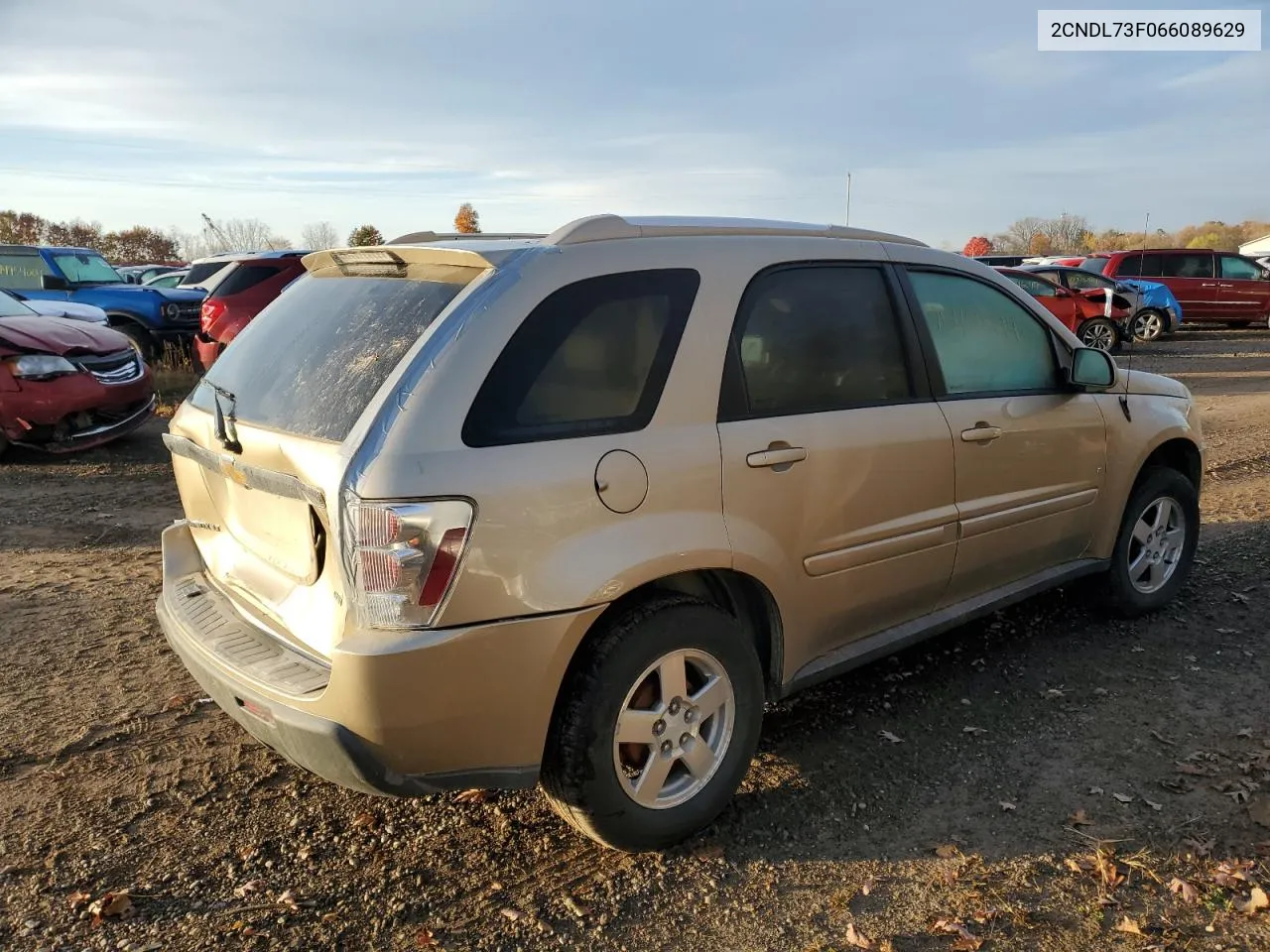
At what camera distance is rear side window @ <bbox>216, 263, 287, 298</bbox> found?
11.0m

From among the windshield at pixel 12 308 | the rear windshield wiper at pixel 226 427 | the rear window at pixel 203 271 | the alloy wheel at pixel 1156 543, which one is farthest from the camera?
the rear window at pixel 203 271

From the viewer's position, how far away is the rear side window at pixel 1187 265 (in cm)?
2038

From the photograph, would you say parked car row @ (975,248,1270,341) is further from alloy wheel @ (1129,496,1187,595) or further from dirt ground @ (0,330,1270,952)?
dirt ground @ (0,330,1270,952)

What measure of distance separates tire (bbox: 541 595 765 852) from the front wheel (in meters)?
18.9

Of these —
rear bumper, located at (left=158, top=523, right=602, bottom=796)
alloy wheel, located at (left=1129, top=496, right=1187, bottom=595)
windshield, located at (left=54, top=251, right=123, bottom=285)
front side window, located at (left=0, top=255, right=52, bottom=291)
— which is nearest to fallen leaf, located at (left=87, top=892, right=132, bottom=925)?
rear bumper, located at (left=158, top=523, right=602, bottom=796)

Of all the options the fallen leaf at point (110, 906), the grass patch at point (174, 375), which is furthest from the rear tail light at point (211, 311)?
the fallen leaf at point (110, 906)

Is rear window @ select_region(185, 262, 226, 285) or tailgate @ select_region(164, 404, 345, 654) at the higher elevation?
rear window @ select_region(185, 262, 226, 285)

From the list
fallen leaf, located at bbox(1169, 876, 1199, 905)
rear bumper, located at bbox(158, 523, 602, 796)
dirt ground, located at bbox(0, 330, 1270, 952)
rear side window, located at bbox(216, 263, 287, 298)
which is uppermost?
rear side window, located at bbox(216, 263, 287, 298)

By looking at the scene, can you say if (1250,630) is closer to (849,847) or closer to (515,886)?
(849,847)

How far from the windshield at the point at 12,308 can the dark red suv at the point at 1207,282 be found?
1878cm

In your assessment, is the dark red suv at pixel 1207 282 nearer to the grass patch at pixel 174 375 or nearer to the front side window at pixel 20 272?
the grass patch at pixel 174 375

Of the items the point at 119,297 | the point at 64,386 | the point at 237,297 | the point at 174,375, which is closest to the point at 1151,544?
the point at 64,386

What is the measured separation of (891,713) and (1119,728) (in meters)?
0.84

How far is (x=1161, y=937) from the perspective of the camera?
8.46 ft
